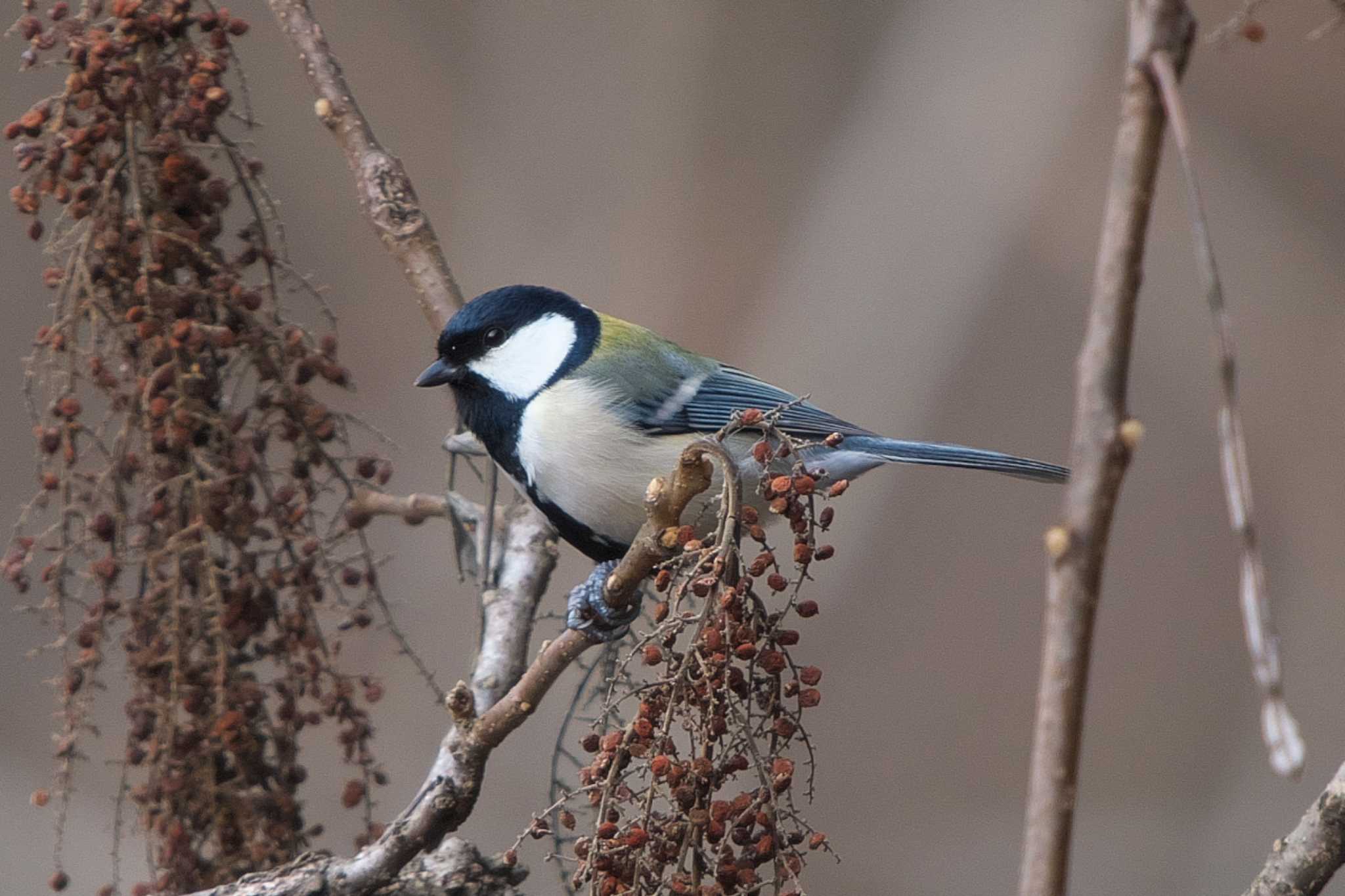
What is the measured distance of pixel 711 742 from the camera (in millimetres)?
882

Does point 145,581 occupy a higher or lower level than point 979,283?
lower

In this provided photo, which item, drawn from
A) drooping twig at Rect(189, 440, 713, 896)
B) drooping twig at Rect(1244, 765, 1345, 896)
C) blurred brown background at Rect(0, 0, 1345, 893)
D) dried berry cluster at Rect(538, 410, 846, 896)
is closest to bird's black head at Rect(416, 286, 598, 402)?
drooping twig at Rect(189, 440, 713, 896)

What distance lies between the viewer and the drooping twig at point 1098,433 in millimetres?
451

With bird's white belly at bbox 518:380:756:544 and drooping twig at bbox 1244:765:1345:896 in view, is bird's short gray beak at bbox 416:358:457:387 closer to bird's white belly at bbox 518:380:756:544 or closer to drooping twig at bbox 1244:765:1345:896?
bird's white belly at bbox 518:380:756:544

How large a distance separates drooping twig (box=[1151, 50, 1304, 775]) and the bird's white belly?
1.19 m

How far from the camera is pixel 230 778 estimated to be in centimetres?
128

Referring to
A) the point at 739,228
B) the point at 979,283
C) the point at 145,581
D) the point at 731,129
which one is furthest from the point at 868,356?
the point at 145,581

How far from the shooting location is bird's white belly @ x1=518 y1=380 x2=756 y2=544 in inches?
65.8

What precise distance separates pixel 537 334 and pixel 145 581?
66 cm

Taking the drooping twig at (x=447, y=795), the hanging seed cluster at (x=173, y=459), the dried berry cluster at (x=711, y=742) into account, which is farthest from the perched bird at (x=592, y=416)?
the dried berry cluster at (x=711, y=742)

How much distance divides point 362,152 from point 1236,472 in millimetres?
1413

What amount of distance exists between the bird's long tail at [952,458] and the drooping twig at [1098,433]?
1202 mm

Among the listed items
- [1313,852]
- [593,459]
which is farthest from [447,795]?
[1313,852]

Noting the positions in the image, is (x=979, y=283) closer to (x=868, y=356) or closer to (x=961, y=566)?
(x=868, y=356)
